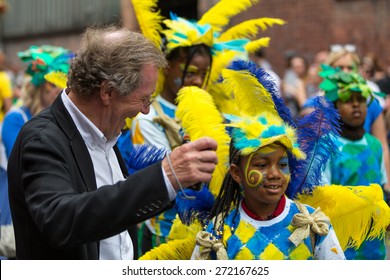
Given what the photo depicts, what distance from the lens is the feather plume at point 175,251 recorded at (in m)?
3.87

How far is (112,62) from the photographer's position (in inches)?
114

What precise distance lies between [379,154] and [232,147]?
6.45 feet

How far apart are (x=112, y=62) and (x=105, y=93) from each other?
0.39 feet

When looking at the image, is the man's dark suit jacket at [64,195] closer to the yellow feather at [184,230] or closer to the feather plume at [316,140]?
the yellow feather at [184,230]

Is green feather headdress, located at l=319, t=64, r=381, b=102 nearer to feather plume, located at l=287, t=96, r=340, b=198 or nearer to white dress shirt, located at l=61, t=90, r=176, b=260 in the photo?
feather plume, located at l=287, t=96, r=340, b=198

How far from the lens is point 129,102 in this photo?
298 centimetres

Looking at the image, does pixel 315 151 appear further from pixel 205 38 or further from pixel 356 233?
pixel 205 38

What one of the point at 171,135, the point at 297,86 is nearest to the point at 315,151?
the point at 171,135

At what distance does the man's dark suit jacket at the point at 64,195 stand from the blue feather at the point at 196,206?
1029mm

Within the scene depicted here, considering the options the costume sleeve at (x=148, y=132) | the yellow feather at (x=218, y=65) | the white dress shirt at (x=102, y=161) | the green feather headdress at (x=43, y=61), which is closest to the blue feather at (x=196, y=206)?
the white dress shirt at (x=102, y=161)

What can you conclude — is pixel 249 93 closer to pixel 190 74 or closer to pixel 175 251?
pixel 175 251

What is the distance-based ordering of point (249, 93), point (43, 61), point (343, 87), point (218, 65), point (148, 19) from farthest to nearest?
point (43, 61)
point (343, 87)
point (218, 65)
point (148, 19)
point (249, 93)

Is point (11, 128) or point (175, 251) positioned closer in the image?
point (175, 251)

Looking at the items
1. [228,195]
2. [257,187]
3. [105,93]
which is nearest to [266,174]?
[257,187]
